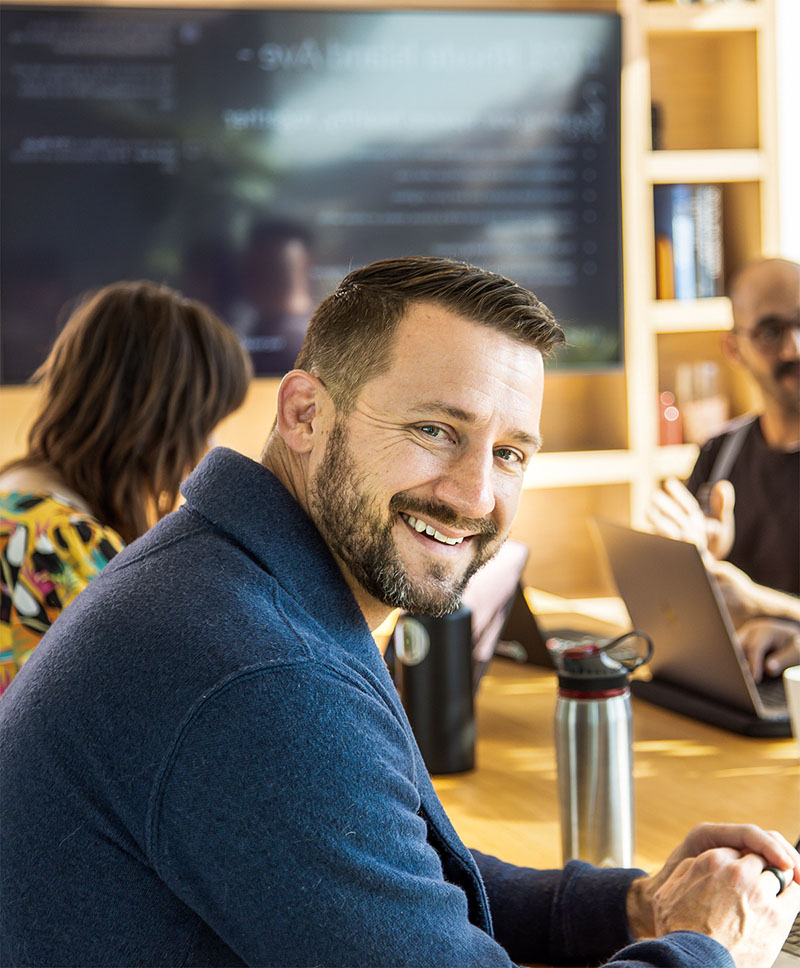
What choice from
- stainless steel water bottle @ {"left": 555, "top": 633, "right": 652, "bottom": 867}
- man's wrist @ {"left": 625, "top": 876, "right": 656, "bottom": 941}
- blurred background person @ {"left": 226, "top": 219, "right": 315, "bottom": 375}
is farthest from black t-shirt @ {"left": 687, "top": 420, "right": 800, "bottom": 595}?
man's wrist @ {"left": 625, "top": 876, "right": 656, "bottom": 941}

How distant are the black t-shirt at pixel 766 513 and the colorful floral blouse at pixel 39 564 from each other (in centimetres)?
158

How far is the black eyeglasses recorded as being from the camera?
2752 mm

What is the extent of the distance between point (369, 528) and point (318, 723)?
0.23 m

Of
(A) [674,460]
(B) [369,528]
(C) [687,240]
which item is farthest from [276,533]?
(C) [687,240]

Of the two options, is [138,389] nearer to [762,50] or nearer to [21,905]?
[21,905]

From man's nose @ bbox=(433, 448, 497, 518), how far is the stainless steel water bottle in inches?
13.3

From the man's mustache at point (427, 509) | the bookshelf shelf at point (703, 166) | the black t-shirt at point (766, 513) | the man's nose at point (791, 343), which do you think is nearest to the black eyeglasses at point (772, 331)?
the man's nose at point (791, 343)

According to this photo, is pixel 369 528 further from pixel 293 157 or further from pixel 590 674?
pixel 293 157

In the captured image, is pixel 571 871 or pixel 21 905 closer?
pixel 21 905

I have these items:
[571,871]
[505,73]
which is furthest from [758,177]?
[571,871]

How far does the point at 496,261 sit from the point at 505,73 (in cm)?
51

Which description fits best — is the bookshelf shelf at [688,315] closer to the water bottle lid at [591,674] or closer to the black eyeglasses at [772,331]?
the black eyeglasses at [772,331]

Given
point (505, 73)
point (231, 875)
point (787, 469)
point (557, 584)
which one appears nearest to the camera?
point (231, 875)

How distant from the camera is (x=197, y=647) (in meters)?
0.82
